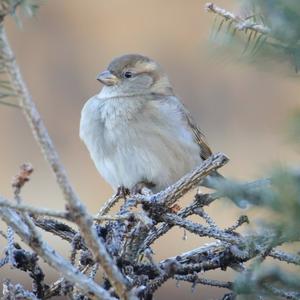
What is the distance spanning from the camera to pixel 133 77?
13.1 ft

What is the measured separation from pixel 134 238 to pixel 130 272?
0.24ft

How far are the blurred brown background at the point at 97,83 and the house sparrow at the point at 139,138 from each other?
271cm

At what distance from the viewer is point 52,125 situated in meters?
7.02

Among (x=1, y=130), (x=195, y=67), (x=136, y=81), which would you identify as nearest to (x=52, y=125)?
(x=1, y=130)

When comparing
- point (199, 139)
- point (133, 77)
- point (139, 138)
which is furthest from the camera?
point (133, 77)

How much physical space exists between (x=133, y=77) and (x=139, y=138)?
0.55 meters

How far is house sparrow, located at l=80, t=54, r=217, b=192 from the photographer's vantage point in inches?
138

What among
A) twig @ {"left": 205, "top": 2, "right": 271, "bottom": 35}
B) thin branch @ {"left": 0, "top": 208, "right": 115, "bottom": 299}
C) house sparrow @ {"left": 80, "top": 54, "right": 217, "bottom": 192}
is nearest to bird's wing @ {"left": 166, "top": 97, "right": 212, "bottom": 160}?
house sparrow @ {"left": 80, "top": 54, "right": 217, "bottom": 192}

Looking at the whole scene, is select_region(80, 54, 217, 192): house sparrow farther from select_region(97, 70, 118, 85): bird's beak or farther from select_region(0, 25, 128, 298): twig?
select_region(0, 25, 128, 298): twig

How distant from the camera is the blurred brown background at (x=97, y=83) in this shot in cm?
675

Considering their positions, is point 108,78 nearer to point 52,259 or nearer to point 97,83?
point 52,259

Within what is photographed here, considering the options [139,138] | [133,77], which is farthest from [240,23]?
[133,77]

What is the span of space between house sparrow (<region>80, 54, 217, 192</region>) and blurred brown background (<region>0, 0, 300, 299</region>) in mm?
2711

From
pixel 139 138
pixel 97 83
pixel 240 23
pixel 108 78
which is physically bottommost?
pixel 240 23
